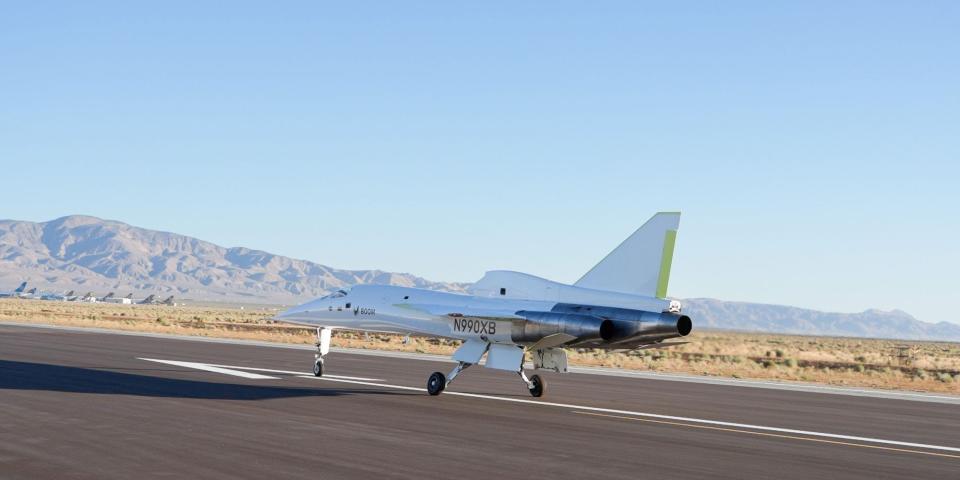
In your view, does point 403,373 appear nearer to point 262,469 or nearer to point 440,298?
point 440,298

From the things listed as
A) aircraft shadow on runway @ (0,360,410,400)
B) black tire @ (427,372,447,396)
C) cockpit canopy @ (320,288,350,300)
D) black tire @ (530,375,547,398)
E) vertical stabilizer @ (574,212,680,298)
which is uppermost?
vertical stabilizer @ (574,212,680,298)

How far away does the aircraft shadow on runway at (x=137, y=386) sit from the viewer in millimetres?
21562

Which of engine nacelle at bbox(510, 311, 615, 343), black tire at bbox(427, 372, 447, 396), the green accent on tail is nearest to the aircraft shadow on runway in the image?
black tire at bbox(427, 372, 447, 396)

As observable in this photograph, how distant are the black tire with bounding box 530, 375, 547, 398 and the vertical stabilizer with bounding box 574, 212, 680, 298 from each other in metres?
3.47

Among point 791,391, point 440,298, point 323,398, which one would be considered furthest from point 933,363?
point 323,398

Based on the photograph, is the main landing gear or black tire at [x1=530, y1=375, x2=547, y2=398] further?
black tire at [x1=530, y1=375, x2=547, y2=398]

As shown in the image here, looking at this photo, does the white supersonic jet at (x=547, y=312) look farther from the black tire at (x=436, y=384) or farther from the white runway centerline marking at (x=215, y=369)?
the white runway centerline marking at (x=215, y=369)

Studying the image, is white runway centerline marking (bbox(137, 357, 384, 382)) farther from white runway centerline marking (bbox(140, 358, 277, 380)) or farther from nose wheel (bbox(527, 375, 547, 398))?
nose wheel (bbox(527, 375, 547, 398))

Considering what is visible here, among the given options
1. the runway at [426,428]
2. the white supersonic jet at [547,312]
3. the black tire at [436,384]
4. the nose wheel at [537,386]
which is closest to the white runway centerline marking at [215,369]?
the runway at [426,428]

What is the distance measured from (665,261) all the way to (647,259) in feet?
1.21

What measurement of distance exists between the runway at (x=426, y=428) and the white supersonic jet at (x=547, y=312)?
4.29 ft

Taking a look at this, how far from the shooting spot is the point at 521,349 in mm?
22438

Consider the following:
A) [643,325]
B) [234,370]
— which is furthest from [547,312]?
[234,370]

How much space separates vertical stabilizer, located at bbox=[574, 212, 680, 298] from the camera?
20.7 metres
